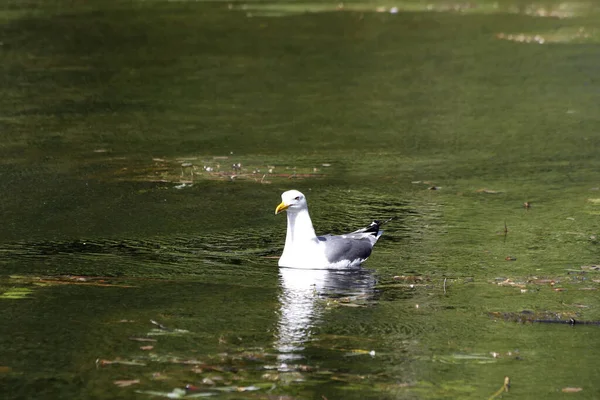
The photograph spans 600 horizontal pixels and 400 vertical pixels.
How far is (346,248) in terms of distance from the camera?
993 centimetres

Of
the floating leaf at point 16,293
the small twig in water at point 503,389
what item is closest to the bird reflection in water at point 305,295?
the small twig in water at point 503,389

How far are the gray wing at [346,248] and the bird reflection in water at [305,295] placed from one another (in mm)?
117

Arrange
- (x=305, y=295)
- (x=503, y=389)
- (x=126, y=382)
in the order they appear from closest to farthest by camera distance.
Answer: (x=503, y=389) < (x=126, y=382) < (x=305, y=295)

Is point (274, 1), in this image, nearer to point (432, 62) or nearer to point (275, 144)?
point (432, 62)

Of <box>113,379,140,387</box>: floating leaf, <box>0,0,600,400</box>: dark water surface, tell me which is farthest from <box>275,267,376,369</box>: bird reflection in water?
<box>113,379,140,387</box>: floating leaf

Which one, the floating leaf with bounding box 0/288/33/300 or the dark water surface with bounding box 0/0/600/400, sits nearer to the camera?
the dark water surface with bounding box 0/0/600/400

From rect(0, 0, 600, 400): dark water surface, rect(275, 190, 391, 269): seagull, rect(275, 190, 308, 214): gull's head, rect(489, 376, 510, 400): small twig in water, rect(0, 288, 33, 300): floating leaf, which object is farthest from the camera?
rect(275, 190, 308, 214): gull's head

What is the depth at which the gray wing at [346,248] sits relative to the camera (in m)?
9.92

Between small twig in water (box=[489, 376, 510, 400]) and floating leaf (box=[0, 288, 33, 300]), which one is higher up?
floating leaf (box=[0, 288, 33, 300])

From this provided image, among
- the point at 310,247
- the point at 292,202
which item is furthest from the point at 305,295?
the point at 292,202

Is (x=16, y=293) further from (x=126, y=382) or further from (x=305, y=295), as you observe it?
Answer: (x=126, y=382)

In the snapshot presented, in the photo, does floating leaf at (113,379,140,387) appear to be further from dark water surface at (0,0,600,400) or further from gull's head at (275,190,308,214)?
gull's head at (275,190,308,214)

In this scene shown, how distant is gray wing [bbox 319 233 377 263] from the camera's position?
32.6ft

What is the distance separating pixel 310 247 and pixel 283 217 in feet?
6.55
